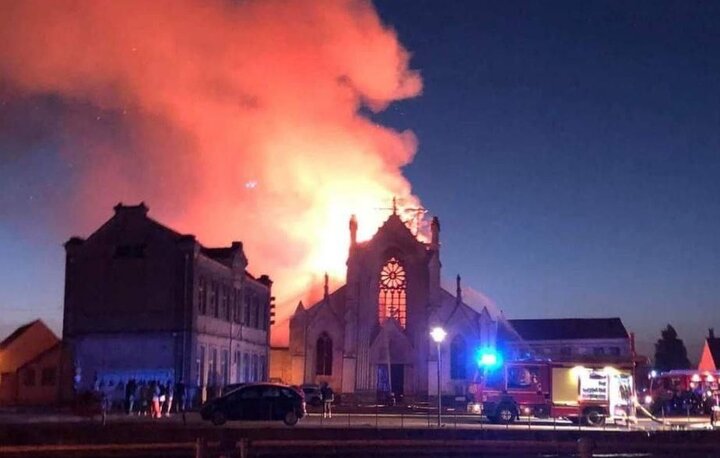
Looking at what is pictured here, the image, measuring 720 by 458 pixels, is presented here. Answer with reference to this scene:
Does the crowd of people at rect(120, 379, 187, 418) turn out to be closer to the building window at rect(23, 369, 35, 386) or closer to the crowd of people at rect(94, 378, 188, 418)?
the crowd of people at rect(94, 378, 188, 418)

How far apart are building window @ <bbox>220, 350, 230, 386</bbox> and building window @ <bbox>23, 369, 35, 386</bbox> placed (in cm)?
1214

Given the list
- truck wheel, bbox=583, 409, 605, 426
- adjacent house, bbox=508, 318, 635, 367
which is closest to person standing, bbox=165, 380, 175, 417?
truck wheel, bbox=583, 409, 605, 426

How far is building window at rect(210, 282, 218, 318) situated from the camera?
5938cm

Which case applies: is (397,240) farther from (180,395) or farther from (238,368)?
(180,395)

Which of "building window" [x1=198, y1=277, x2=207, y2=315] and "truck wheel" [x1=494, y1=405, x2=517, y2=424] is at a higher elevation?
"building window" [x1=198, y1=277, x2=207, y2=315]

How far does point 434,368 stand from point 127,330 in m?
27.4

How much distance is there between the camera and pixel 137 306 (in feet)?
184

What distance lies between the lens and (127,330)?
56.0 meters

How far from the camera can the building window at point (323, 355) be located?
253 ft

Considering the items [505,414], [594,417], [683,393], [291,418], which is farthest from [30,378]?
[683,393]

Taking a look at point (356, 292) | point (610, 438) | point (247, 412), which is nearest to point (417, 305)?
point (356, 292)

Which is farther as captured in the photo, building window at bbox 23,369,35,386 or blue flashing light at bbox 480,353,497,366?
building window at bbox 23,369,35,386

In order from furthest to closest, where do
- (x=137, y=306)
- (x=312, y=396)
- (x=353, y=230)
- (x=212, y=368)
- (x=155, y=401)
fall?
(x=353, y=230), (x=212, y=368), (x=312, y=396), (x=137, y=306), (x=155, y=401)

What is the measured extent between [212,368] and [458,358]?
23.6m
